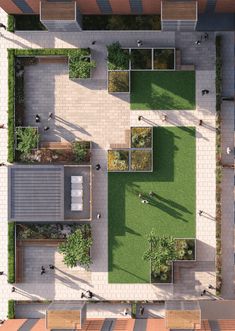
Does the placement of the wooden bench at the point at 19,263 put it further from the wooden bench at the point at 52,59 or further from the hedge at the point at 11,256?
the wooden bench at the point at 52,59

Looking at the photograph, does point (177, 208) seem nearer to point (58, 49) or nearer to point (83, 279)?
point (83, 279)

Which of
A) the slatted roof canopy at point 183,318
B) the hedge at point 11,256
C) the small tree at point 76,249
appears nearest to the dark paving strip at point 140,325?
the slatted roof canopy at point 183,318

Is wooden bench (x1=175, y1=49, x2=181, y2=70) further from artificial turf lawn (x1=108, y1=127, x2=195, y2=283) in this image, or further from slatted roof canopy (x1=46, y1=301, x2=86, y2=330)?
slatted roof canopy (x1=46, y1=301, x2=86, y2=330)

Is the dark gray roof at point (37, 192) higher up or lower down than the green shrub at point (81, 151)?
lower down

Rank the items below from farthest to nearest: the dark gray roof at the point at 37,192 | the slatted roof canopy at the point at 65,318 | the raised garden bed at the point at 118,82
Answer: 1. the raised garden bed at the point at 118,82
2. the dark gray roof at the point at 37,192
3. the slatted roof canopy at the point at 65,318

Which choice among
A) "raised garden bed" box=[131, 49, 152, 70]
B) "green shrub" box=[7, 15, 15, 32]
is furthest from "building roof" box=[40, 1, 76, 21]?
"raised garden bed" box=[131, 49, 152, 70]

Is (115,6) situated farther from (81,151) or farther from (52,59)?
(81,151)

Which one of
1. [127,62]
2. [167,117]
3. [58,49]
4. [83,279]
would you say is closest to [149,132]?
[167,117]
